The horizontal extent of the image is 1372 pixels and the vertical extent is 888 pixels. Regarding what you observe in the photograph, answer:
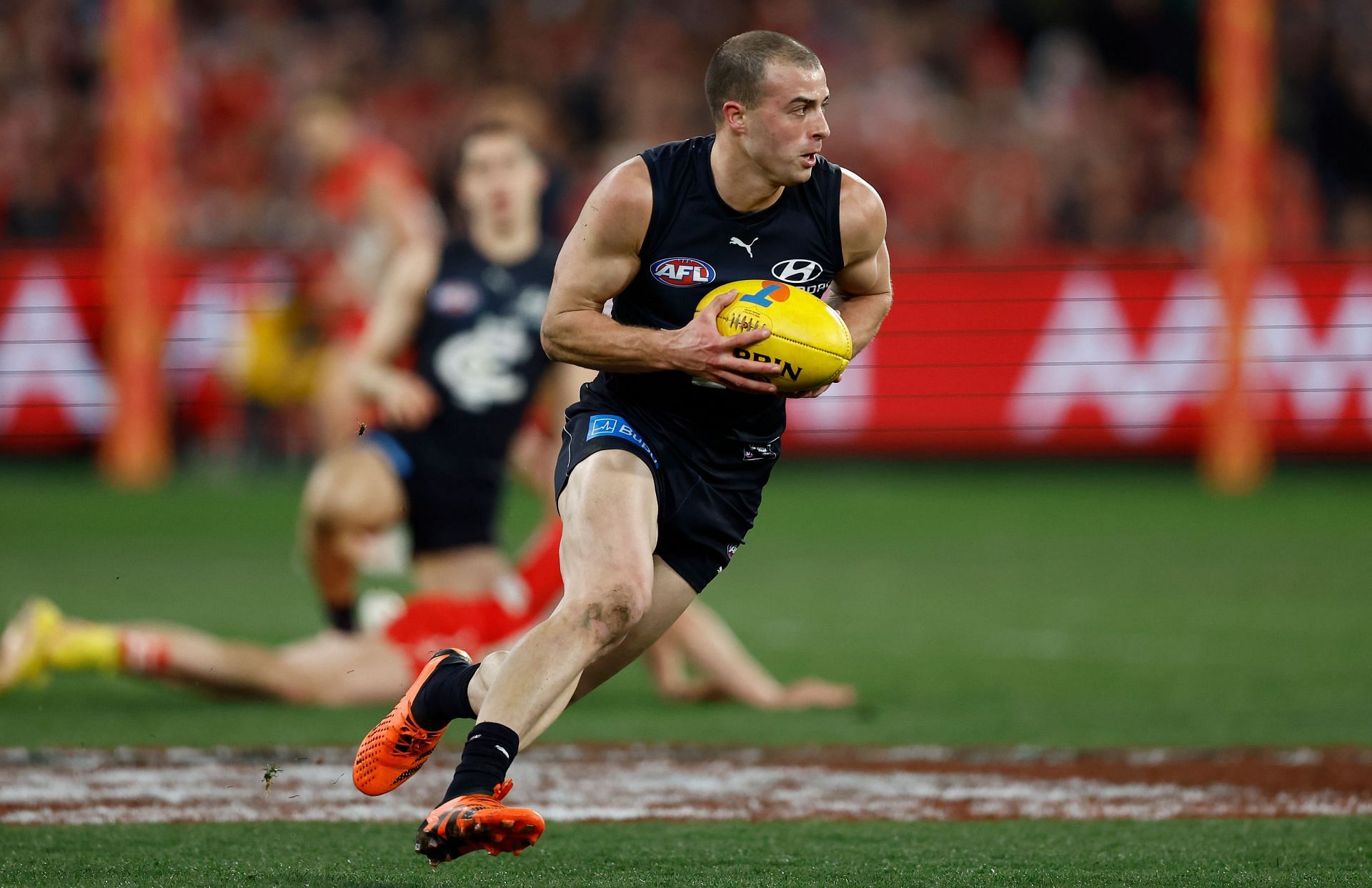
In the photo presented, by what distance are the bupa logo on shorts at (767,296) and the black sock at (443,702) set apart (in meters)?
1.12

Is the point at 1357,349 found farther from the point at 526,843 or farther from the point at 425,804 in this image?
the point at 526,843

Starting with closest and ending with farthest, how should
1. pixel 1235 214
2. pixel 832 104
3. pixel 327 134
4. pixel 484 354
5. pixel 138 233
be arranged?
pixel 484 354
pixel 327 134
pixel 1235 214
pixel 138 233
pixel 832 104

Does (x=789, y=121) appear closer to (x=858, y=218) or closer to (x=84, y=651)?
(x=858, y=218)

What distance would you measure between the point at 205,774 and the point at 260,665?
1223mm

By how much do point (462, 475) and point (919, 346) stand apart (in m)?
8.61

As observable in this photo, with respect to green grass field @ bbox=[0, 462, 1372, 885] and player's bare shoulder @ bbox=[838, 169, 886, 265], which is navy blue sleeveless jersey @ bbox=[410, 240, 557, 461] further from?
player's bare shoulder @ bbox=[838, 169, 886, 265]

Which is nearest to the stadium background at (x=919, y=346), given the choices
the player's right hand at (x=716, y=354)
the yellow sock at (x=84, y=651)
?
the yellow sock at (x=84, y=651)

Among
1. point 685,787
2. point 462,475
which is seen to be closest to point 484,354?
point 462,475

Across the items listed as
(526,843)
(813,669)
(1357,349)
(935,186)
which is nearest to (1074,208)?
(935,186)

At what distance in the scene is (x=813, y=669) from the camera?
329 inches

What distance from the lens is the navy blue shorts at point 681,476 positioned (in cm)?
484

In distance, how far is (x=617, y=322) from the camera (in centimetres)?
Answer: 482

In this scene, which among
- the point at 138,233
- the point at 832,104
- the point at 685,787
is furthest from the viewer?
the point at 832,104

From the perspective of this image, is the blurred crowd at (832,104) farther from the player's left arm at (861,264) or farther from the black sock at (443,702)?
the black sock at (443,702)
